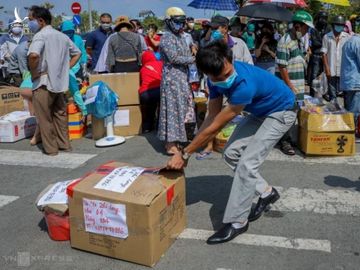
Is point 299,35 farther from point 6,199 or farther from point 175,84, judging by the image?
point 6,199

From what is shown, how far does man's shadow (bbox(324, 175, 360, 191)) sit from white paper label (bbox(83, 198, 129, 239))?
8.86ft

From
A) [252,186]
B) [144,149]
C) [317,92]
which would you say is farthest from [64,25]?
[252,186]

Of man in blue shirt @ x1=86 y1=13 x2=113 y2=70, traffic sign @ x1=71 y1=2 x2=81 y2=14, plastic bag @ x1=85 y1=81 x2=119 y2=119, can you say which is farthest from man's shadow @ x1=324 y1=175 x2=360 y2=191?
traffic sign @ x1=71 y1=2 x2=81 y2=14

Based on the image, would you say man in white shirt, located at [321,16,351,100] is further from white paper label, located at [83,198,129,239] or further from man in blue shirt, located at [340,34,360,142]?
white paper label, located at [83,198,129,239]

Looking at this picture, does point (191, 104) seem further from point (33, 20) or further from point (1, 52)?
point (1, 52)

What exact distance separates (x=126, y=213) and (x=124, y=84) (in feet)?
14.2

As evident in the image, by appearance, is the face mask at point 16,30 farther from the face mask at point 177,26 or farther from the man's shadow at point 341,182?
the man's shadow at point 341,182

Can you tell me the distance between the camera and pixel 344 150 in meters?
5.81

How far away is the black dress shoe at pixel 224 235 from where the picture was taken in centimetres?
357

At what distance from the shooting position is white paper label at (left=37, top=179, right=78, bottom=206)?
11.6ft

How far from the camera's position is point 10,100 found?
7.96 m

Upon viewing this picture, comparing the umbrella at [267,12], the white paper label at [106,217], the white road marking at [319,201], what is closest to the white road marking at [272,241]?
the white road marking at [319,201]

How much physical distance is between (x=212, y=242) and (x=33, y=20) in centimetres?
424

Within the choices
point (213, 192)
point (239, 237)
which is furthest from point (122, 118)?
point (239, 237)
